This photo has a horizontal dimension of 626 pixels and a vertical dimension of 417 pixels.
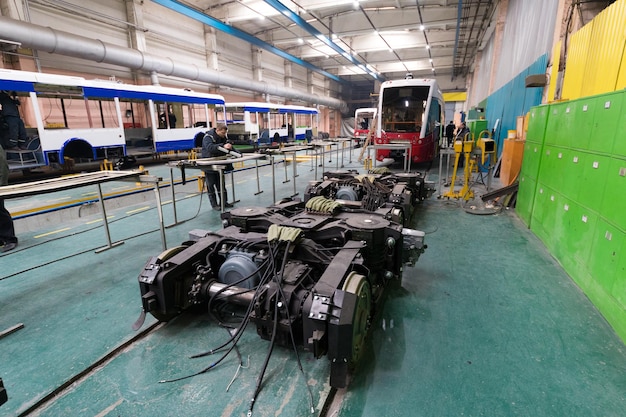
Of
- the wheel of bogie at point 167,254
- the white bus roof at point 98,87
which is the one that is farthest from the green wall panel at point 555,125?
the white bus roof at point 98,87

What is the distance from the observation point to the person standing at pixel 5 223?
Answer: 4199 millimetres

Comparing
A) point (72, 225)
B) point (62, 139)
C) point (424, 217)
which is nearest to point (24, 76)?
point (62, 139)

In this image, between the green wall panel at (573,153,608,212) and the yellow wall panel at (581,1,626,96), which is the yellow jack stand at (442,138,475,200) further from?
the green wall panel at (573,153,608,212)

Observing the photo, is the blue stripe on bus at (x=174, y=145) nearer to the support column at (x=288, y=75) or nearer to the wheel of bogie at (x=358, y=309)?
the wheel of bogie at (x=358, y=309)

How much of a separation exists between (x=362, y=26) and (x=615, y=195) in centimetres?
1739

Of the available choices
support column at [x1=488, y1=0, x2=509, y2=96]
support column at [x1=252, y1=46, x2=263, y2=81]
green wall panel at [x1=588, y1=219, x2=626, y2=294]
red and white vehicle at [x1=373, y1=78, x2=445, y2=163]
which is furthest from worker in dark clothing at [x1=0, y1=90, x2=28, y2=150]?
support column at [x1=488, y1=0, x2=509, y2=96]

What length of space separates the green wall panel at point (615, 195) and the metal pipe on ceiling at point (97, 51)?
1315 centimetres

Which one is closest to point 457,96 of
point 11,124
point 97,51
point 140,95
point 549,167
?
point 140,95

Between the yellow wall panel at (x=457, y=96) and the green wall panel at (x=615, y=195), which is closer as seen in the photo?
the green wall panel at (x=615, y=195)

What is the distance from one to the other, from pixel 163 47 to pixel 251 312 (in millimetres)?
17298

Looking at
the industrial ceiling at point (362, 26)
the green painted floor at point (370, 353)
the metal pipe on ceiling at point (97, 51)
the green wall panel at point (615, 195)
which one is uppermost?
the industrial ceiling at point (362, 26)

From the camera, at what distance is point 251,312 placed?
236 centimetres

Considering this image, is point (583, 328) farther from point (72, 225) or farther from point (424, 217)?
point (72, 225)

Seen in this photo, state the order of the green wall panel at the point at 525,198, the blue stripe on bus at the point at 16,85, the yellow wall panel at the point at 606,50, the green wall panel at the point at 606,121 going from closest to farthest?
1. the green wall panel at the point at 606,121
2. the yellow wall panel at the point at 606,50
3. the green wall panel at the point at 525,198
4. the blue stripe on bus at the point at 16,85
